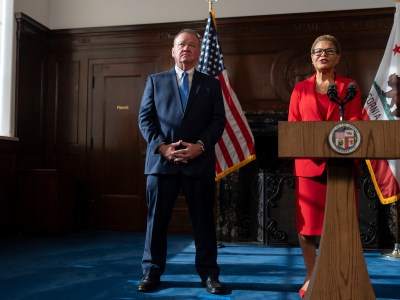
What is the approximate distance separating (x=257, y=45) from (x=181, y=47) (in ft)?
8.39

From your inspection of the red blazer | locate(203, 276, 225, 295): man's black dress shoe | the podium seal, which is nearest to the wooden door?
locate(203, 276, 225, 295): man's black dress shoe

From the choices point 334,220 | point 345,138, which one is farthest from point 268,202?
point 345,138

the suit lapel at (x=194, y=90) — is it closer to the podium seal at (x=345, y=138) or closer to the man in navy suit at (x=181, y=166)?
the man in navy suit at (x=181, y=166)

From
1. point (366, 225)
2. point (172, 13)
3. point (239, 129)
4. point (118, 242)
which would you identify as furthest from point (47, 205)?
point (366, 225)

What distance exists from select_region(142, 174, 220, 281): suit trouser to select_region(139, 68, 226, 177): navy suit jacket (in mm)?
69

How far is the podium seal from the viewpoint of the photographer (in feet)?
4.83

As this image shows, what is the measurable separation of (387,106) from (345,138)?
7.66 ft

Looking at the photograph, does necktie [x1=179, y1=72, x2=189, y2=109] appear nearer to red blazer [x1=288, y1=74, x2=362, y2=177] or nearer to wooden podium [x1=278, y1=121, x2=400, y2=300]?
red blazer [x1=288, y1=74, x2=362, y2=177]

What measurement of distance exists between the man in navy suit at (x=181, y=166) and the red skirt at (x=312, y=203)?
1.69 feet

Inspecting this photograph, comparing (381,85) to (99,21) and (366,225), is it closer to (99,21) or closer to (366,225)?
(366,225)

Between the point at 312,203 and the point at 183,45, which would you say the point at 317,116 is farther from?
the point at 183,45

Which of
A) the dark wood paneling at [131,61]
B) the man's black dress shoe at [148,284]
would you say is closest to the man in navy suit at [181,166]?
the man's black dress shoe at [148,284]

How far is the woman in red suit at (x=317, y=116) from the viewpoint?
1.99 meters

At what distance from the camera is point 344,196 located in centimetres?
164
